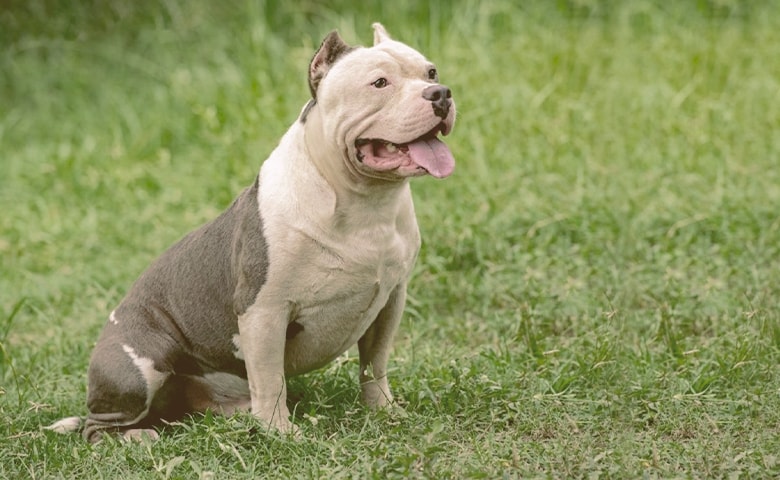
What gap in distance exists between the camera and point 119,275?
6.25 meters

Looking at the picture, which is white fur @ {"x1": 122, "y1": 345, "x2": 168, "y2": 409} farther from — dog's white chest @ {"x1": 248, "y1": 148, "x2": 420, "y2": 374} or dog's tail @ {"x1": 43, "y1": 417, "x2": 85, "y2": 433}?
dog's white chest @ {"x1": 248, "y1": 148, "x2": 420, "y2": 374}

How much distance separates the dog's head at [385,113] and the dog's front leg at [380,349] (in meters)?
0.65

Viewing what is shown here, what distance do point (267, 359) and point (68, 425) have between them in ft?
3.25

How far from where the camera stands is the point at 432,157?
373 cm

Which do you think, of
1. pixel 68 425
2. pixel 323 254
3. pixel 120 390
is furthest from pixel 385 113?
pixel 68 425

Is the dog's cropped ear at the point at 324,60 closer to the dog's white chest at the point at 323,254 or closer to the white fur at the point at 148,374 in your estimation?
the dog's white chest at the point at 323,254

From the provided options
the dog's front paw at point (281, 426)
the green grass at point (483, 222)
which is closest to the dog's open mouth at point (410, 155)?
the green grass at point (483, 222)

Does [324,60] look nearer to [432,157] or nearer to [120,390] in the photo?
[432,157]

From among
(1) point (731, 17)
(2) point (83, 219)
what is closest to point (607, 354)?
(2) point (83, 219)

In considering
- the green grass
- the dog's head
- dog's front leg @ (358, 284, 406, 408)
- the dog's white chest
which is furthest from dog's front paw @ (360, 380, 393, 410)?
the dog's head

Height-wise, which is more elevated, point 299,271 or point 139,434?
point 299,271

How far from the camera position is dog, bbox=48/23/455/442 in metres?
3.74

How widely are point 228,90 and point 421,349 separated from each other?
3798 mm

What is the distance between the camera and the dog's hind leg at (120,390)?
415cm
